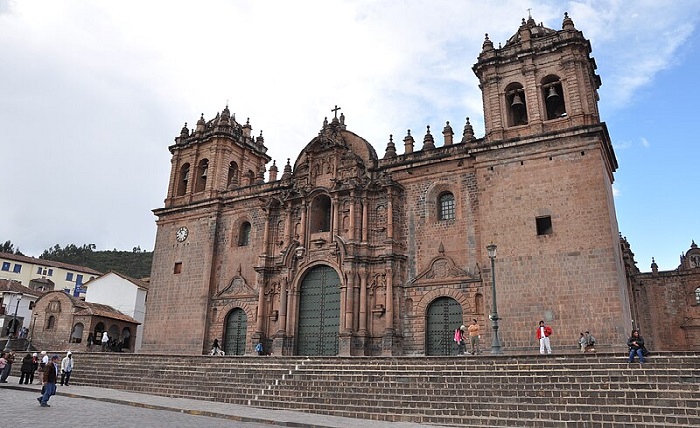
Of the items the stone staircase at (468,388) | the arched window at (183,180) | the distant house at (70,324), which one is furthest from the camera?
the distant house at (70,324)

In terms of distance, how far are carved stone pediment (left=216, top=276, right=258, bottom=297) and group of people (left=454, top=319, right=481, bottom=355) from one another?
34.0 feet

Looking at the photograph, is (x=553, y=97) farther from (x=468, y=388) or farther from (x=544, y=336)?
Result: (x=468, y=388)

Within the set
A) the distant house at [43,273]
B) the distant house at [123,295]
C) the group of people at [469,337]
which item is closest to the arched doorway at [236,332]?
the group of people at [469,337]

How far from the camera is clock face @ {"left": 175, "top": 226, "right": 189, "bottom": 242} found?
2841 centimetres

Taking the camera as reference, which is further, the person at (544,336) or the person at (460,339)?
the person at (460,339)

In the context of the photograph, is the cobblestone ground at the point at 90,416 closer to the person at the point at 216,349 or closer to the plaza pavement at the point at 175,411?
the plaza pavement at the point at 175,411

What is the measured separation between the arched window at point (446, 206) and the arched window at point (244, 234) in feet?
33.8

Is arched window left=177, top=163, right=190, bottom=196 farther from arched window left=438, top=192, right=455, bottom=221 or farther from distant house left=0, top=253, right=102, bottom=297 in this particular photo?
distant house left=0, top=253, right=102, bottom=297

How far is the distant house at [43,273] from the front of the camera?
188ft

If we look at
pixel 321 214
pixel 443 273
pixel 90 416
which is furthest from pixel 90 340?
pixel 90 416

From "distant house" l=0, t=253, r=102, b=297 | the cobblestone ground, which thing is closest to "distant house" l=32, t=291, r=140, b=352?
the cobblestone ground

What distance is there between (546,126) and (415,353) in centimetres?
1029

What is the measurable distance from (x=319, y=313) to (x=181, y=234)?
9.98 meters

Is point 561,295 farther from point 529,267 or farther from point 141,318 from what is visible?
point 141,318
